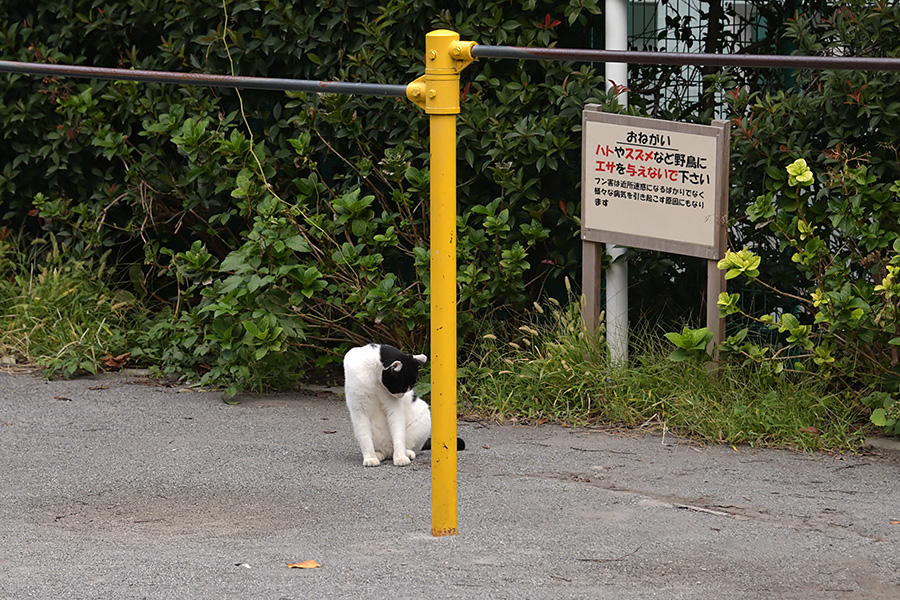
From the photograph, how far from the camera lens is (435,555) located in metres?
4.07

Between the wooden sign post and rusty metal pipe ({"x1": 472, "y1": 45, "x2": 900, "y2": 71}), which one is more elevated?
rusty metal pipe ({"x1": 472, "y1": 45, "x2": 900, "y2": 71})

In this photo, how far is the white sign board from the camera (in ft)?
19.6

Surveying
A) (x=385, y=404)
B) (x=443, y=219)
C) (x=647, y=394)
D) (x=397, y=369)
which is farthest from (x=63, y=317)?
(x=443, y=219)

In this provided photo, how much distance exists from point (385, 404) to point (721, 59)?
7.84 feet

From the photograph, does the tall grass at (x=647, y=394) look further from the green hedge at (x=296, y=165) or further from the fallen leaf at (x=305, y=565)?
the fallen leaf at (x=305, y=565)

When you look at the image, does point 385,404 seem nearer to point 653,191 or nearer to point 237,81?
point 237,81

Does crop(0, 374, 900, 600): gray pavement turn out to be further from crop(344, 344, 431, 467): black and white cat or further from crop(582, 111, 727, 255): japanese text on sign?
crop(582, 111, 727, 255): japanese text on sign

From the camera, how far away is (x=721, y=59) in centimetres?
364

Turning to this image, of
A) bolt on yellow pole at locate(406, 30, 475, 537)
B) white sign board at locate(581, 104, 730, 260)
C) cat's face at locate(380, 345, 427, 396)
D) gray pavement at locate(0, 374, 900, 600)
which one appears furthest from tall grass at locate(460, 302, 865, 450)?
bolt on yellow pole at locate(406, 30, 475, 537)

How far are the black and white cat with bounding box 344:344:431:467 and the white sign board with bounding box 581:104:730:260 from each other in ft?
5.29

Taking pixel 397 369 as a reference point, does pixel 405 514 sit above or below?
below

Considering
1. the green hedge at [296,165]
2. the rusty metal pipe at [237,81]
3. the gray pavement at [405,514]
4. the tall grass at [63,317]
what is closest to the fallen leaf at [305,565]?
the gray pavement at [405,514]

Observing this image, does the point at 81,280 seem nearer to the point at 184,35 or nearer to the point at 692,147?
the point at 184,35

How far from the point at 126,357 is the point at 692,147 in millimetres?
3838
